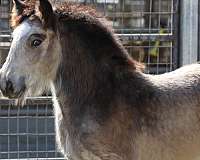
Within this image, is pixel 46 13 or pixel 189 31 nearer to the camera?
pixel 46 13

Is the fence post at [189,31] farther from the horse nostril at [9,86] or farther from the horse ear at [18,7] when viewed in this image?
the horse nostril at [9,86]

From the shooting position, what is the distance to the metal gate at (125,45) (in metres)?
6.72

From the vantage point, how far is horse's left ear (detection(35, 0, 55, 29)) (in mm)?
4922

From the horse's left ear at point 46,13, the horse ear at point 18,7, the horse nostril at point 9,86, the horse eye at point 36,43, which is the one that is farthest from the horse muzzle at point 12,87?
the horse ear at point 18,7

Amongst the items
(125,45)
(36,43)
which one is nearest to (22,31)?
(36,43)

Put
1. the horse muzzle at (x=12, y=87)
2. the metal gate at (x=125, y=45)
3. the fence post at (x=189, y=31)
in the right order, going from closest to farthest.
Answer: the horse muzzle at (x=12, y=87), the fence post at (x=189, y=31), the metal gate at (x=125, y=45)

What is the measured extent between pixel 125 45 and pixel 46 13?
2.11 m

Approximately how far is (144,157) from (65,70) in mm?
950

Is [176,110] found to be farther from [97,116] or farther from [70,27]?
[70,27]

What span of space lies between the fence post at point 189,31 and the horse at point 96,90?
135 centimetres

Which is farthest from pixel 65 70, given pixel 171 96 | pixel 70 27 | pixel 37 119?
pixel 37 119

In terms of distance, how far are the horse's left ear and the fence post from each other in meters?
2.01

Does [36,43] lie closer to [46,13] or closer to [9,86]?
[46,13]

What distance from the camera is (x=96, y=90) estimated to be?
202 inches
